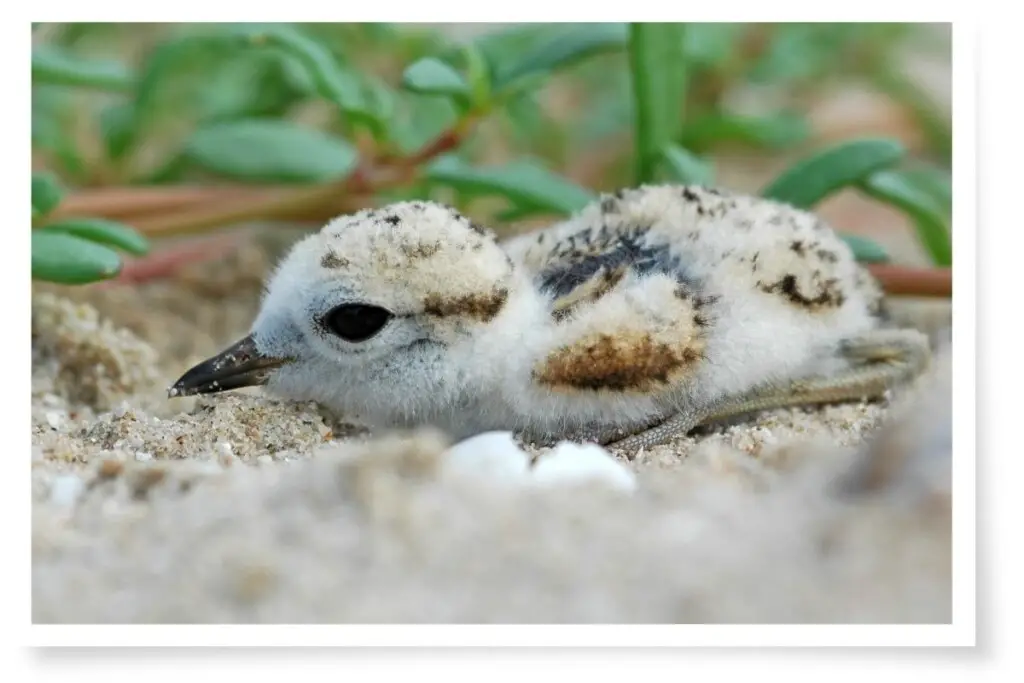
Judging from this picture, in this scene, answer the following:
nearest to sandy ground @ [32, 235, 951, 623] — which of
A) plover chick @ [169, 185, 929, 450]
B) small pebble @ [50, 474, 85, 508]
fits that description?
small pebble @ [50, 474, 85, 508]

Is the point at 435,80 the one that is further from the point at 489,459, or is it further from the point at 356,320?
the point at 489,459

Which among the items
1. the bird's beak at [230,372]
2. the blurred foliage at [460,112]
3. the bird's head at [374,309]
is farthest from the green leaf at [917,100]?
the bird's beak at [230,372]

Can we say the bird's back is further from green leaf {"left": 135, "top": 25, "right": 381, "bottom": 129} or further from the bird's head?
green leaf {"left": 135, "top": 25, "right": 381, "bottom": 129}
